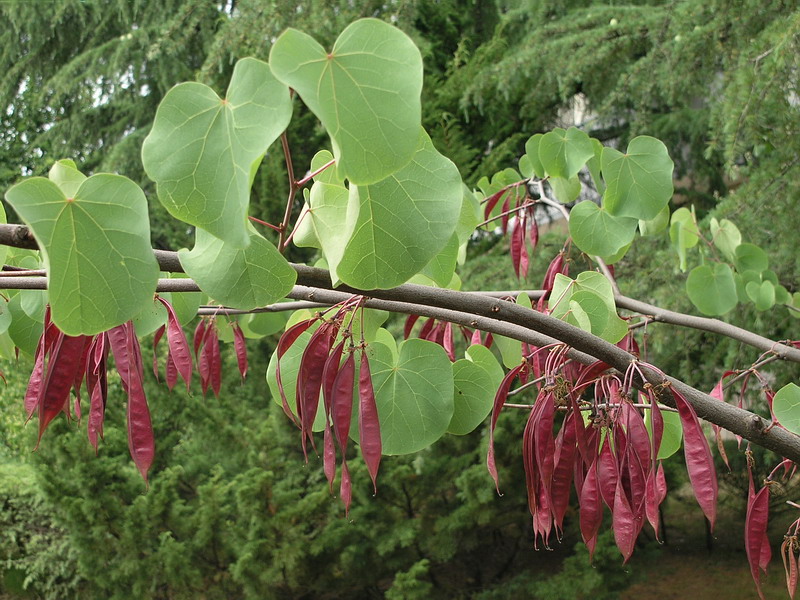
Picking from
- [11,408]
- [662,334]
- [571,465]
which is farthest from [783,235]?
[11,408]

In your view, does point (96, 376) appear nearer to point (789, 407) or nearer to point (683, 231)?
point (789, 407)

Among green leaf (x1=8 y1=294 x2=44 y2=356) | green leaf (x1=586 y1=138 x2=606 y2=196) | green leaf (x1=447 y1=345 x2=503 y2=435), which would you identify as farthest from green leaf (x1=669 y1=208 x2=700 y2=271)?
green leaf (x1=8 y1=294 x2=44 y2=356)

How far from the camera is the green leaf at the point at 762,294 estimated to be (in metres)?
1.21

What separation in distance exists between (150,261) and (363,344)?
17 cm

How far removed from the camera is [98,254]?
0.37 meters

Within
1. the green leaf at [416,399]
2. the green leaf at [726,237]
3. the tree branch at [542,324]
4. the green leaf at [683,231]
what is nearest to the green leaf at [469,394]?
the green leaf at [416,399]

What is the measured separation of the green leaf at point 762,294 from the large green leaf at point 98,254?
1.10 m

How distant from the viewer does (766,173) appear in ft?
5.80

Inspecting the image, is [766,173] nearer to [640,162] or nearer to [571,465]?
[640,162]

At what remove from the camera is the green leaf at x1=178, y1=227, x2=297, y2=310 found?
421 millimetres

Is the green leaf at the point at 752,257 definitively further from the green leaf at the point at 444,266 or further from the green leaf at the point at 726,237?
the green leaf at the point at 444,266

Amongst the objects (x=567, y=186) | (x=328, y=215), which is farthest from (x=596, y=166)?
(x=328, y=215)

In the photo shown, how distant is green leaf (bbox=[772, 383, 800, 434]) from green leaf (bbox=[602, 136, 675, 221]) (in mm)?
226

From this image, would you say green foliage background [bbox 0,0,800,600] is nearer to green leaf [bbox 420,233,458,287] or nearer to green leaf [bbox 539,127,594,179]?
green leaf [bbox 539,127,594,179]
